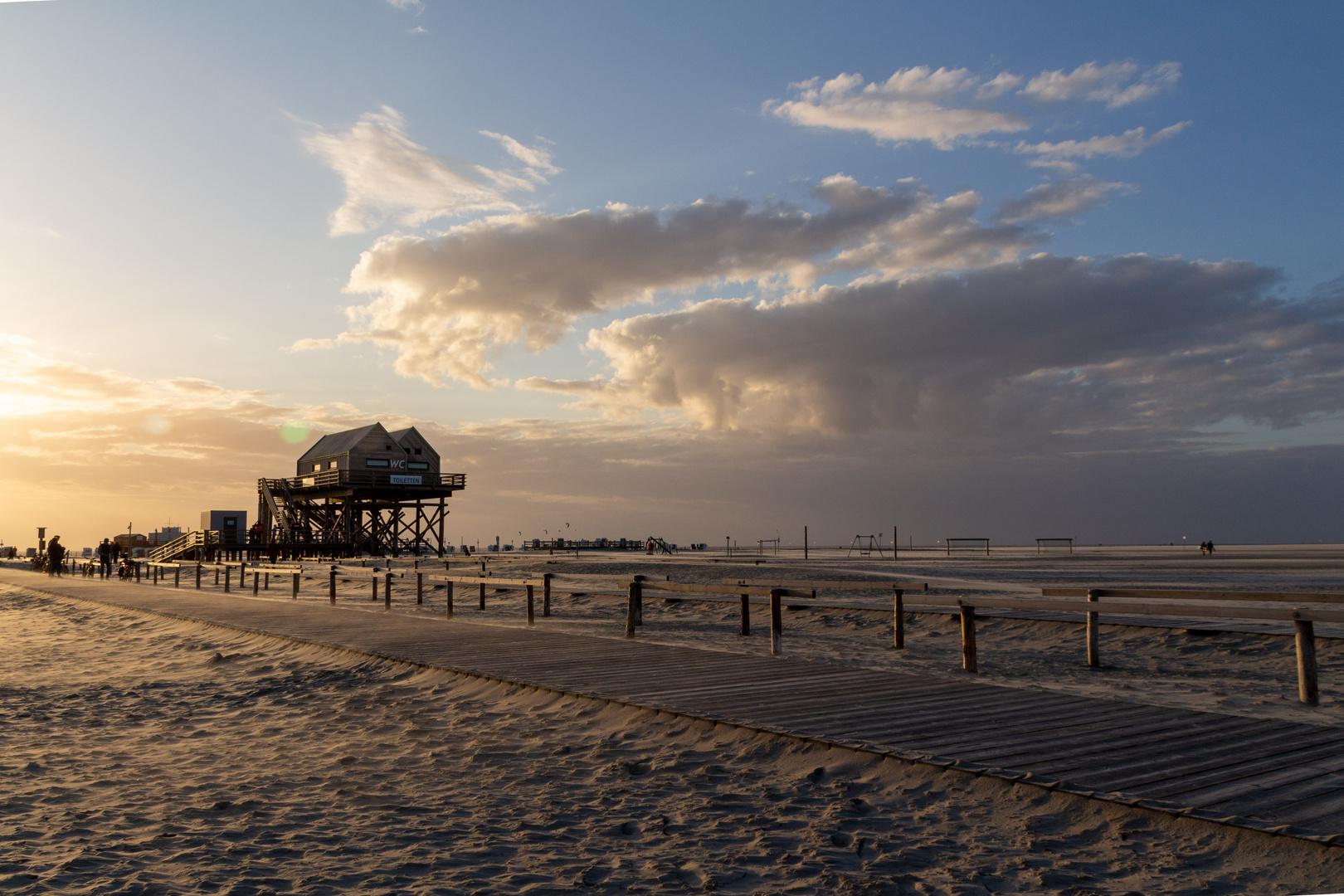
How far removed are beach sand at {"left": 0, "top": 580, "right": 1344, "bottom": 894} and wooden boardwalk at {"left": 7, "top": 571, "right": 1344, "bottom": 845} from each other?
0.23 m

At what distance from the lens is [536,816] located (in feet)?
18.6

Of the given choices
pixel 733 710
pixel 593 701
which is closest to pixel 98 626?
pixel 593 701

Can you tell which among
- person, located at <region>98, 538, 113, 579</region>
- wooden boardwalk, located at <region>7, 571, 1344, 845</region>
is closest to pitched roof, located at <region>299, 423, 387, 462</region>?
person, located at <region>98, 538, 113, 579</region>

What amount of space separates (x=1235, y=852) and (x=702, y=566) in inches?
1554

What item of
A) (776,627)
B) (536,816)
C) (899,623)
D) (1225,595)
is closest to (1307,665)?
(1225,595)

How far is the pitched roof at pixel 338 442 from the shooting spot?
5944 cm

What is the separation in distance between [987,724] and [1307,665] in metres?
4.71

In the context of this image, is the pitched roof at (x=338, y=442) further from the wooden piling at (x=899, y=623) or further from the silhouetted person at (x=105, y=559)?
the wooden piling at (x=899, y=623)

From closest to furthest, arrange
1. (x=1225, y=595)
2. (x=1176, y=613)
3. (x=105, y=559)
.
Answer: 1. (x=1176, y=613)
2. (x=1225, y=595)
3. (x=105, y=559)

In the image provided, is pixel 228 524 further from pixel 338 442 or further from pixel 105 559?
pixel 105 559

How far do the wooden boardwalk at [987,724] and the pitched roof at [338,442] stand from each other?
1956 inches

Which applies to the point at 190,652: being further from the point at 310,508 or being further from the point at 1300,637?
the point at 310,508

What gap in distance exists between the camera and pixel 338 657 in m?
12.6

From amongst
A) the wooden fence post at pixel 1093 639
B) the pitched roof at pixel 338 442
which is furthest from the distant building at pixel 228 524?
the wooden fence post at pixel 1093 639
